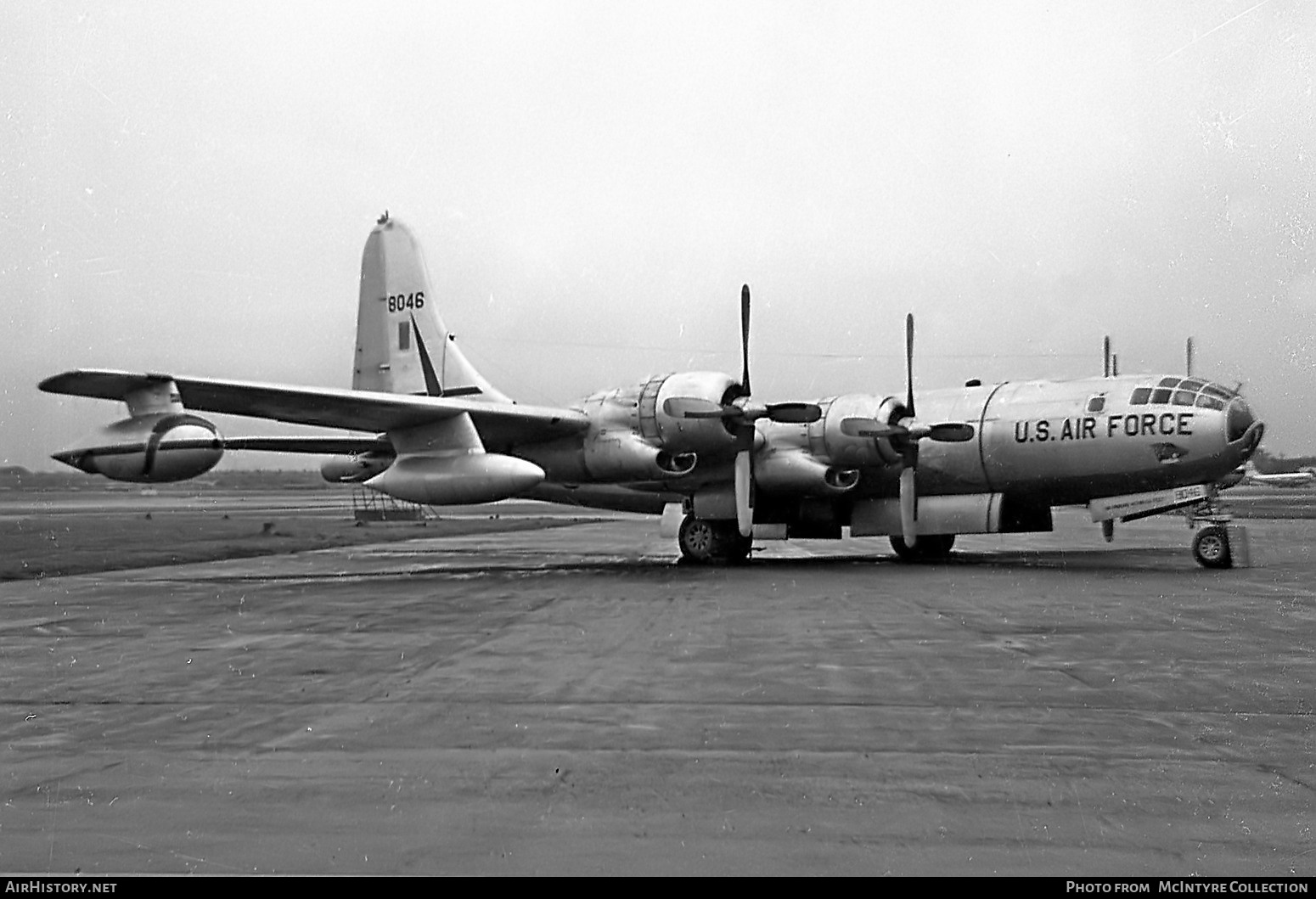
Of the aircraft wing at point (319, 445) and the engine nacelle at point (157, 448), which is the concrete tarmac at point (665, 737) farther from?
the aircraft wing at point (319, 445)

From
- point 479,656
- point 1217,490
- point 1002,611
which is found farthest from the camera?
point 1217,490

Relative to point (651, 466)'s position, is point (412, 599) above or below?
below

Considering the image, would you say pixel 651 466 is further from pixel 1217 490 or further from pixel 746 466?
pixel 1217 490

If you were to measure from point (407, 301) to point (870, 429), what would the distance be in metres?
11.5

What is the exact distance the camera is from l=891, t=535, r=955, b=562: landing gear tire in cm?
2388

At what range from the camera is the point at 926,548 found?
24.0 metres

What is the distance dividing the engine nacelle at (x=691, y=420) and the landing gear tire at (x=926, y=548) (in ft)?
17.5

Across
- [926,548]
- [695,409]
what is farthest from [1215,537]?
[695,409]

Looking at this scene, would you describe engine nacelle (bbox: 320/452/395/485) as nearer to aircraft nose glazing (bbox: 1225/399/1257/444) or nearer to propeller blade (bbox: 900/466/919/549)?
propeller blade (bbox: 900/466/919/549)

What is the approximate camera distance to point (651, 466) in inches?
814

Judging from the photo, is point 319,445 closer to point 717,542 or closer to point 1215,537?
point 717,542

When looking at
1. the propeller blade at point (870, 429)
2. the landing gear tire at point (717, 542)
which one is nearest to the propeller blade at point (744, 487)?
the landing gear tire at point (717, 542)
